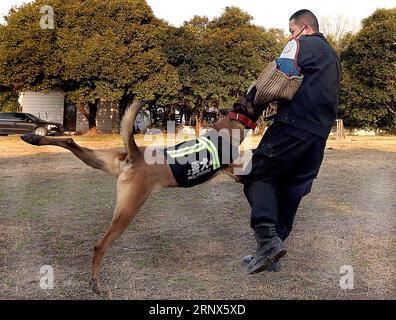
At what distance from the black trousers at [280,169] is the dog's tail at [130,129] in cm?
90

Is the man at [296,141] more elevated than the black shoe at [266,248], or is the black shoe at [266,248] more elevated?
the man at [296,141]

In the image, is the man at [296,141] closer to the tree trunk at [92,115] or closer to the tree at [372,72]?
the tree trunk at [92,115]

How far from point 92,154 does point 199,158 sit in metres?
0.81

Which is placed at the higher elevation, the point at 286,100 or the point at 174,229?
the point at 286,100

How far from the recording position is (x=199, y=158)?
3.38m

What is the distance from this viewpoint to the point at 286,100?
3.34 meters

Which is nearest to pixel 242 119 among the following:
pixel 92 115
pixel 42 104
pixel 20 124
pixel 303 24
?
pixel 303 24

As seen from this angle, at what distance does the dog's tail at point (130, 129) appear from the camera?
330cm

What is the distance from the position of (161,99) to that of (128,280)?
72.0 ft

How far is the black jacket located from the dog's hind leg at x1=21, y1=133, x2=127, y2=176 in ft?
4.10

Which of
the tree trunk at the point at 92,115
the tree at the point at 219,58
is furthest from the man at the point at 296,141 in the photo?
the tree trunk at the point at 92,115

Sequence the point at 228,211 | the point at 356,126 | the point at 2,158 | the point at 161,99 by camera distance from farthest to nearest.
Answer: the point at 356,126, the point at 161,99, the point at 2,158, the point at 228,211

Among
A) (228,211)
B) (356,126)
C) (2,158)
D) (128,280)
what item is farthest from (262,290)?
(356,126)
